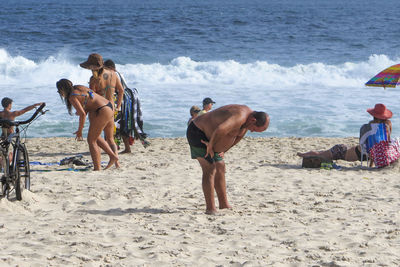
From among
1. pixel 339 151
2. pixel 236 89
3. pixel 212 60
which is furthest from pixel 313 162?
pixel 212 60

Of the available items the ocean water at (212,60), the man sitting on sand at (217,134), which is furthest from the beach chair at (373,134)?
the ocean water at (212,60)

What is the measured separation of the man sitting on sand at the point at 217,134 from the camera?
14.3 feet

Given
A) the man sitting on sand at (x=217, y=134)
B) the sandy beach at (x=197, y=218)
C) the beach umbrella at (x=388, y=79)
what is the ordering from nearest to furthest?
the sandy beach at (x=197, y=218) < the man sitting on sand at (x=217, y=134) < the beach umbrella at (x=388, y=79)

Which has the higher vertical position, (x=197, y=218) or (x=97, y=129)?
(x=97, y=129)

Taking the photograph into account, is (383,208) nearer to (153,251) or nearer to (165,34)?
(153,251)

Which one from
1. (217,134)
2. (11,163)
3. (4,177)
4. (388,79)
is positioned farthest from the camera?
(388,79)

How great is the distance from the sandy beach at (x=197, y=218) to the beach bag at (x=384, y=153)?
0.10 meters

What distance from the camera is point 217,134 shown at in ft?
14.2

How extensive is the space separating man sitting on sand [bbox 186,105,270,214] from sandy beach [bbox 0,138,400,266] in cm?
30

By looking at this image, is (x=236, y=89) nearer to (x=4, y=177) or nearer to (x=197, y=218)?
(x=197, y=218)

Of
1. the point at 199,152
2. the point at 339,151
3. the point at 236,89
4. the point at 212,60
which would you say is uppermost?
the point at 212,60

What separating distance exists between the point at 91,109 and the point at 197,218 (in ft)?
7.43

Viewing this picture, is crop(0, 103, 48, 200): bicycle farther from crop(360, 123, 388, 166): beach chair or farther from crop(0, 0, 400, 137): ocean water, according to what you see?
crop(0, 0, 400, 137): ocean water

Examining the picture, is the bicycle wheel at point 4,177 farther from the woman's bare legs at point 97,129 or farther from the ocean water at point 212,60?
the ocean water at point 212,60
